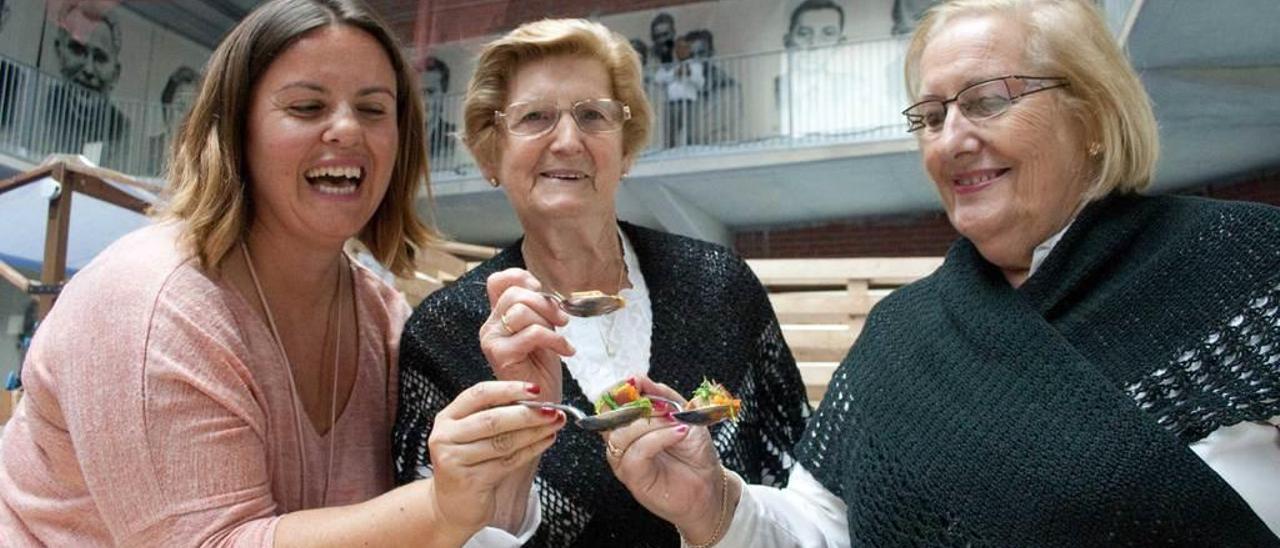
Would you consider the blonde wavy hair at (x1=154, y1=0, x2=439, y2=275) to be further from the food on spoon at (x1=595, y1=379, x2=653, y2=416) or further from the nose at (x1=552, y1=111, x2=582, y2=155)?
the food on spoon at (x1=595, y1=379, x2=653, y2=416)

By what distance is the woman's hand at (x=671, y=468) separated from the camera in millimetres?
1219

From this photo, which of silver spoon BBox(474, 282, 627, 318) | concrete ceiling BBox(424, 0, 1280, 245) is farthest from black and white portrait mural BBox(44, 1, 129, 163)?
silver spoon BBox(474, 282, 627, 318)

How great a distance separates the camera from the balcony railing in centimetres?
923

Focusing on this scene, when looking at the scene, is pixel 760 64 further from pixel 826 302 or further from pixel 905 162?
pixel 826 302

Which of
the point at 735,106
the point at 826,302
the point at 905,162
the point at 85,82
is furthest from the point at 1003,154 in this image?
the point at 85,82

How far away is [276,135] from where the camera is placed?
4.22 ft

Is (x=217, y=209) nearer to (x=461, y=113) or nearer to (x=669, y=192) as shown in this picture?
(x=461, y=113)

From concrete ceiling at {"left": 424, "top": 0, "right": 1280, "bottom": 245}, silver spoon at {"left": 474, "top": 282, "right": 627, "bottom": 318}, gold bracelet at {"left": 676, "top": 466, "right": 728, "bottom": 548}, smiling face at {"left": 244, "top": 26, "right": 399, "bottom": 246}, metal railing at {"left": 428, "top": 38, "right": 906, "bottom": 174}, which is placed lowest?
gold bracelet at {"left": 676, "top": 466, "right": 728, "bottom": 548}

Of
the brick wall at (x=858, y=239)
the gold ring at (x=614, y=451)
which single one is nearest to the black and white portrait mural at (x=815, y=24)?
the brick wall at (x=858, y=239)

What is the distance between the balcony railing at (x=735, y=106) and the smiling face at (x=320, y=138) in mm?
7608

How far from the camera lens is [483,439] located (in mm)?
1023

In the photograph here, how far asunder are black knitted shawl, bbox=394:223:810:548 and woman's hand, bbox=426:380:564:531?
43cm

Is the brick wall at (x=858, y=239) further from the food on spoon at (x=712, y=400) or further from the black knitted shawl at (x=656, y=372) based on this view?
the food on spoon at (x=712, y=400)

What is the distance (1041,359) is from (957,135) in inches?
13.8
